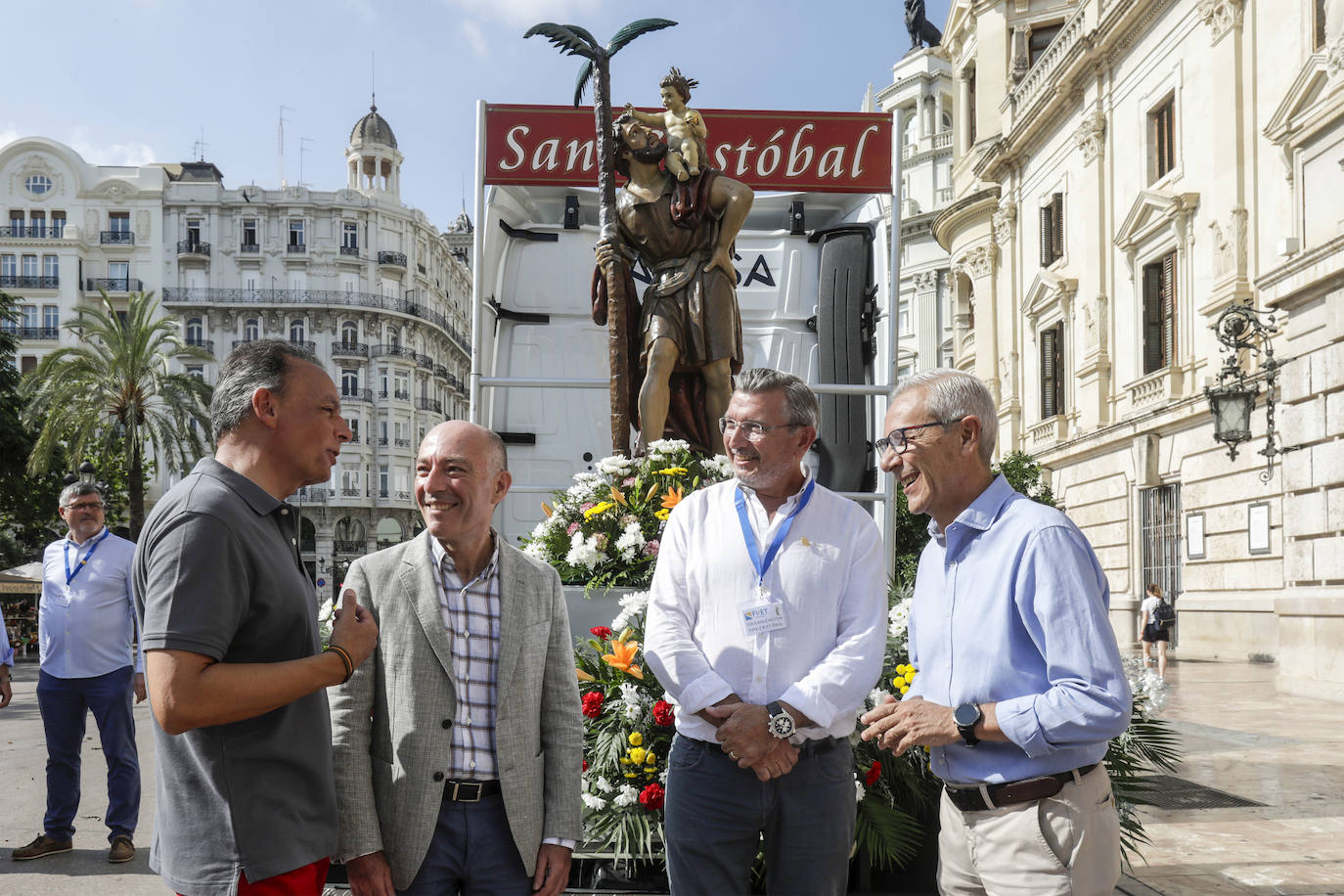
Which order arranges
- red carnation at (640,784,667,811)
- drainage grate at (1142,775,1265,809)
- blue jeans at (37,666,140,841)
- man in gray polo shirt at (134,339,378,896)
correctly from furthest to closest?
drainage grate at (1142,775,1265,809) < blue jeans at (37,666,140,841) < red carnation at (640,784,667,811) < man in gray polo shirt at (134,339,378,896)

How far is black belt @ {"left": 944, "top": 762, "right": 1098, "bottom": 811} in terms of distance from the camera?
251cm

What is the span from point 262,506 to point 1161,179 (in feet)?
77.3

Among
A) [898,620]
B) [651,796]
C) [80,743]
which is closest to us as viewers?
[651,796]

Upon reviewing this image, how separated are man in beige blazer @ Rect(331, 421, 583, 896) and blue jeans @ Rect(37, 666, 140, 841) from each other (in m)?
3.92

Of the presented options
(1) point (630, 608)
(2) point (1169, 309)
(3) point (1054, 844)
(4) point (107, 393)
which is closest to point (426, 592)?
(3) point (1054, 844)

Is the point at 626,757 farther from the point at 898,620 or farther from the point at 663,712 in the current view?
the point at 898,620

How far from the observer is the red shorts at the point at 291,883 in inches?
93.3

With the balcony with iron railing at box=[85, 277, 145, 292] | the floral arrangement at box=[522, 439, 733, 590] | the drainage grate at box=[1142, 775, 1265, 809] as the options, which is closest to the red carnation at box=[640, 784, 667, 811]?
the floral arrangement at box=[522, 439, 733, 590]

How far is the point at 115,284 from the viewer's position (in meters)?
67.9

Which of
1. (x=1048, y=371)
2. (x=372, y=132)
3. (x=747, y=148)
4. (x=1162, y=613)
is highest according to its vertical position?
(x=372, y=132)

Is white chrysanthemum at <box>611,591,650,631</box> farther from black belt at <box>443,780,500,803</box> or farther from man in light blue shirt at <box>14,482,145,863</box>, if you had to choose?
man in light blue shirt at <box>14,482,145,863</box>

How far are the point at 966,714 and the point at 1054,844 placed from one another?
12.6 inches

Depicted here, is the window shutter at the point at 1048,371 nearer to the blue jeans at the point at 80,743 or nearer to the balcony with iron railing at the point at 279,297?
the blue jeans at the point at 80,743

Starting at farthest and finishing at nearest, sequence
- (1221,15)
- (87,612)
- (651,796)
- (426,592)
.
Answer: (1221,15) → (87,612) → (651,796) → (426,592)
